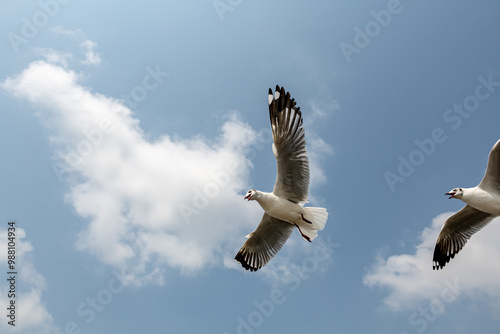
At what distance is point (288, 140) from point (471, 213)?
14.8 feet

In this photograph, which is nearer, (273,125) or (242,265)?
(273,125)

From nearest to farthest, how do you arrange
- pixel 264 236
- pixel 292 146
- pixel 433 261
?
pixel 292 146
pixel 264 236
pixel 433 261

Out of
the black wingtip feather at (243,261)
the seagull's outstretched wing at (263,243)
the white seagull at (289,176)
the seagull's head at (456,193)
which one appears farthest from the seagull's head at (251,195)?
the seagull's head at (456,193)

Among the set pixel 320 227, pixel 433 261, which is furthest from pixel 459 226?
pixel 320 227

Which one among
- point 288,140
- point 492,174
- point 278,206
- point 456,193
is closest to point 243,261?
point 278,206

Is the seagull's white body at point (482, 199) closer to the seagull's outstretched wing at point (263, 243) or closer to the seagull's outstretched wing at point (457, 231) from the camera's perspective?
the seagull's outstretched wing at point (457, 231)

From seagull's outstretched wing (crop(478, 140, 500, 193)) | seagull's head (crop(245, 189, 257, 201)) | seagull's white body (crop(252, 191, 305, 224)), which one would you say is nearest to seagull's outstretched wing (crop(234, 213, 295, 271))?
seagull's white body (crop(252, 191, 305, 224))

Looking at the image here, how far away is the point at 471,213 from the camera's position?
947cm

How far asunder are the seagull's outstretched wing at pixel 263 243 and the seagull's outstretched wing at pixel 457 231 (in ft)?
11.4

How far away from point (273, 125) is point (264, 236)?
258 cm

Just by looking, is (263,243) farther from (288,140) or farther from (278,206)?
(288,140)

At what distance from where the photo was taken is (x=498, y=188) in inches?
342

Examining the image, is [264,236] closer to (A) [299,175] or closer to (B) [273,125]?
(A) [299,175]

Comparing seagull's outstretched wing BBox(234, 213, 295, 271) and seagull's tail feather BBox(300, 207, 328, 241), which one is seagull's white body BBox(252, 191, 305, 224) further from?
seagull's outstretched wing BBox(234, 213, 295, 271)
